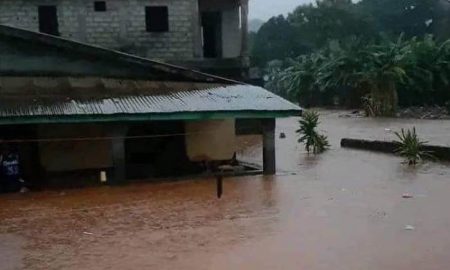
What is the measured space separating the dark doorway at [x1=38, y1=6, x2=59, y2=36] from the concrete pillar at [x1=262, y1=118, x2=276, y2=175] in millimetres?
11407

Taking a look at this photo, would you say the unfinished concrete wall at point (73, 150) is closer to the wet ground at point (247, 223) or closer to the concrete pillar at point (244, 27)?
the wet ground at point (247, 223)

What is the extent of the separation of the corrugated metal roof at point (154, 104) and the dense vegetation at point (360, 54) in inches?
853

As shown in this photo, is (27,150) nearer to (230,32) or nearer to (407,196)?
(407,196)

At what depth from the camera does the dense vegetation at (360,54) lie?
37906 mm

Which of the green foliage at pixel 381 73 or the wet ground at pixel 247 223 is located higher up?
the green foliage at pixel 381 73

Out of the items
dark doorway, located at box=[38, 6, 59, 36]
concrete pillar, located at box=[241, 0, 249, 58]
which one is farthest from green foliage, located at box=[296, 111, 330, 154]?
dark doorway, located at box=[38, 6, 59, 36]

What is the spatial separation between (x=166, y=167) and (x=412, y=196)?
24.2 ft

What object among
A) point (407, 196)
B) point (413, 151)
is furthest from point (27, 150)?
point (413, 151)

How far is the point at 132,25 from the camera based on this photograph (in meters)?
24.2

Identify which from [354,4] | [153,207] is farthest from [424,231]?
[354,4]

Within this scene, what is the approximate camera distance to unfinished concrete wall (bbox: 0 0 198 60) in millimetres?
23812

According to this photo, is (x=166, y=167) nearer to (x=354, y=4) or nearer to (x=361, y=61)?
(x=361, y=61)

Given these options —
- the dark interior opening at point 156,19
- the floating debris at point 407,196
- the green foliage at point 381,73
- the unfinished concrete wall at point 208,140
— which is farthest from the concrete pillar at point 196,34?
the green foliage at point 381,73

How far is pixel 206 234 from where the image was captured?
9.75m
